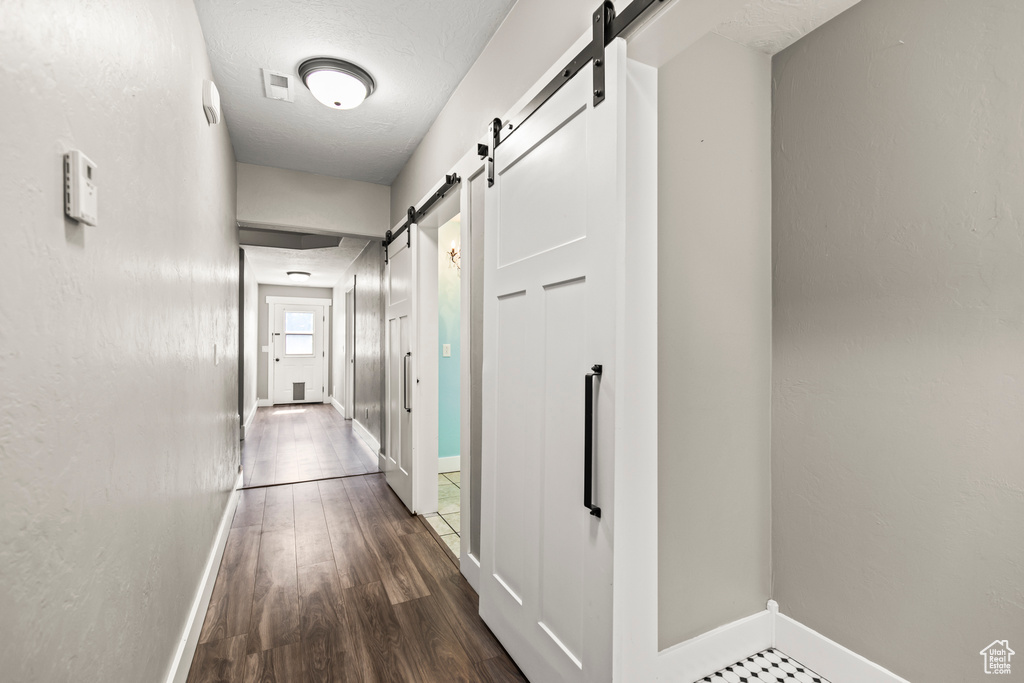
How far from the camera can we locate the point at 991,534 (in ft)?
4.60

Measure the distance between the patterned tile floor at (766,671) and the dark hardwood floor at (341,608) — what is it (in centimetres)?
80

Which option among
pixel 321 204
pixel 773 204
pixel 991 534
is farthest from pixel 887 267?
pixel 321 204

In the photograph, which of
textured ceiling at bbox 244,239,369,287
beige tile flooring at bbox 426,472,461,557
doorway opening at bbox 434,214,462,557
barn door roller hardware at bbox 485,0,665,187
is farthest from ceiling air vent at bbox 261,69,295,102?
beige tile flooring at bbox 426,472,461,557

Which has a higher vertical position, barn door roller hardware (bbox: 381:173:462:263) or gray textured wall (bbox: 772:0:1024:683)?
barn door roller hardware (bbox: 381:173:462:263)

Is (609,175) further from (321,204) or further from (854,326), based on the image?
(321,204)

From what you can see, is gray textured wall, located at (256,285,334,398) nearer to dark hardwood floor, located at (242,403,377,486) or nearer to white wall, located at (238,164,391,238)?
dark hardwood floor, located at (242,403,377,486)

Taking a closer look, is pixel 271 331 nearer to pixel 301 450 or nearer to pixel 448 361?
pixel 301 450

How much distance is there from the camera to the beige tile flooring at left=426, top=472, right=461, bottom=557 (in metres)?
2.94

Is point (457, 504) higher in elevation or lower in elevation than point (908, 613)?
lower

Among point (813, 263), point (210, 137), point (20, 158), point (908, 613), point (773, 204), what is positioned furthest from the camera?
point (210, 137)

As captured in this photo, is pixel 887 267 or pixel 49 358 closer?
pixel 49 358

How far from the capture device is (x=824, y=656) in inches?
69.9

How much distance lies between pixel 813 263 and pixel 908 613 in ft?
4.13

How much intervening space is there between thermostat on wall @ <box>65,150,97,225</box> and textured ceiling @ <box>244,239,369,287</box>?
428 cm
